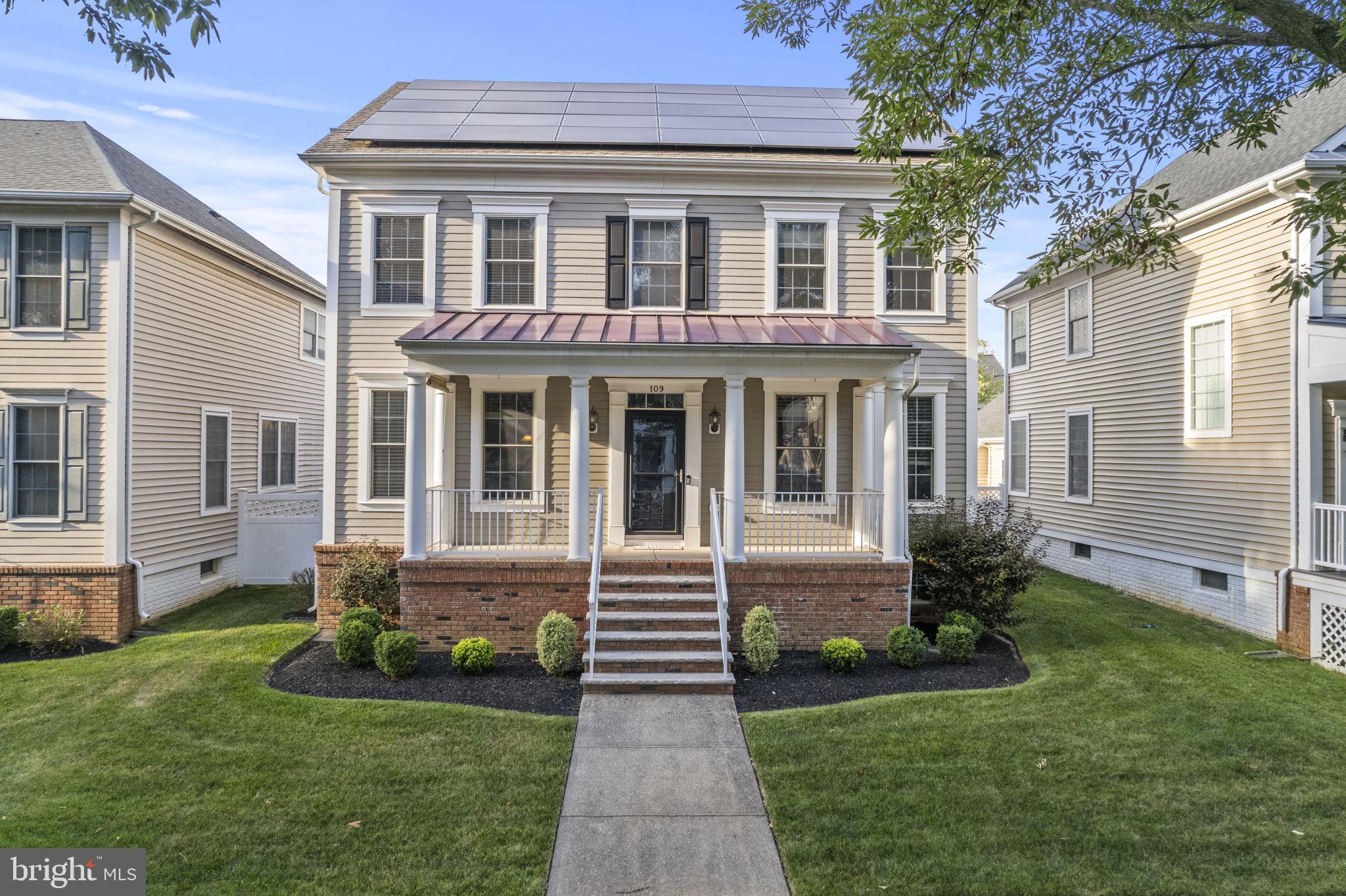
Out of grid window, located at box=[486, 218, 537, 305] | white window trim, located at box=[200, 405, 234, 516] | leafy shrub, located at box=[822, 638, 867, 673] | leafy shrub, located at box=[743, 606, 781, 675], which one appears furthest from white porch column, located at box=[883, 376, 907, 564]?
white window trim, located at box=[200, 405, 234, 516]

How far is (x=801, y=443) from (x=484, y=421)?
4.88 m

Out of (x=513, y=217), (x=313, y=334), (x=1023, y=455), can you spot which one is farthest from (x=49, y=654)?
(x=1023, y=455)

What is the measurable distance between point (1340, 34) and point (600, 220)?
8047mm

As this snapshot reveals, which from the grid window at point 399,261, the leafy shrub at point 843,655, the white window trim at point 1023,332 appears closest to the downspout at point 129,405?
the grid window at point 399,261

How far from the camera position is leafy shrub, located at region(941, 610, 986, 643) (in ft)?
27.2

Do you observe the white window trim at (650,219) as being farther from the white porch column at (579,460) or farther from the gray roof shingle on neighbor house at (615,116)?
the white porch column at (579,460)

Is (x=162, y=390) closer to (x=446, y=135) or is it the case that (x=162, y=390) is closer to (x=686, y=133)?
(x=446, y=135)

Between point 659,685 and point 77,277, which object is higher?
point 77,277

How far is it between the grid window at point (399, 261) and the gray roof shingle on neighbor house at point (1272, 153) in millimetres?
8608

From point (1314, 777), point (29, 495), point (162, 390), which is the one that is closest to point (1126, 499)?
point (1314, 777)

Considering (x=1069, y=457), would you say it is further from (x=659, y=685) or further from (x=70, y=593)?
(x=70, y=593)

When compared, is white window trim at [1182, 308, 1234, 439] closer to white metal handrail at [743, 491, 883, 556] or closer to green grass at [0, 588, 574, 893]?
white metal handrail at [743, 491, 883, 556]

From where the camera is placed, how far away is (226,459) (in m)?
12.7

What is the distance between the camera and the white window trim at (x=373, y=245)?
9.95 m
